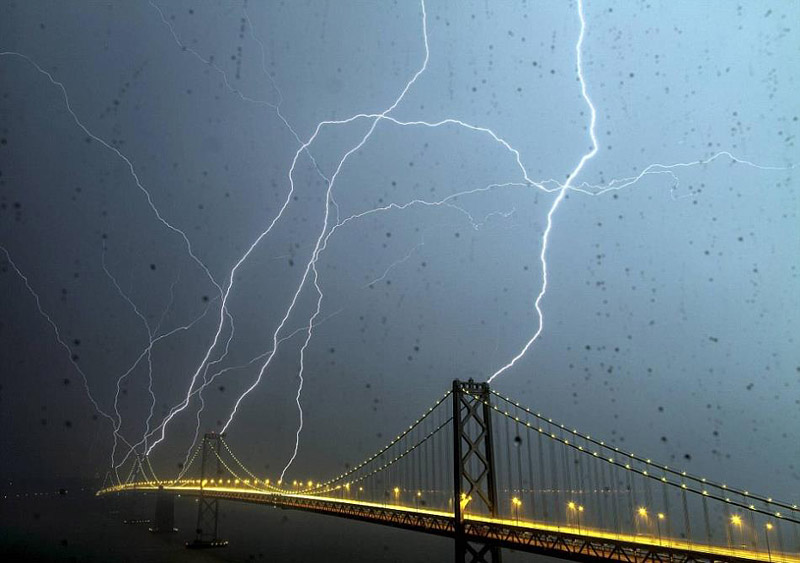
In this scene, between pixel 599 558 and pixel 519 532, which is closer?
pixel 599 558

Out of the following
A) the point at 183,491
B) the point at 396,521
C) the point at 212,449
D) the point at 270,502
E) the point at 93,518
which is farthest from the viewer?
the point at 93,518

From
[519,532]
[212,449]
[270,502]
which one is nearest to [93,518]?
[212,449]

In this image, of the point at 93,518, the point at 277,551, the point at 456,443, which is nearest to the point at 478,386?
the point at 456,443

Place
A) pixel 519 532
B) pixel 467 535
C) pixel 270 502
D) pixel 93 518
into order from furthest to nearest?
pixel 93 518
pixel 270 502
pixel 467 535
pixel 519 532

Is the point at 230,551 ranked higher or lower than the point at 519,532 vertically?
lower

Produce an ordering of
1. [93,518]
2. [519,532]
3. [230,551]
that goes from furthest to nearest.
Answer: [93,518]
[230,551]
[519,532]

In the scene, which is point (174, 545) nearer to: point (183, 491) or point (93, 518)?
point (183, 491)

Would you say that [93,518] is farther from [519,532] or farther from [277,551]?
[519,532]

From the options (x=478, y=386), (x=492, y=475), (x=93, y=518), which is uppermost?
(x=478, y=386)

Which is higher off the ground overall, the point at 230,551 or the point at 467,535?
the point at 467,535
